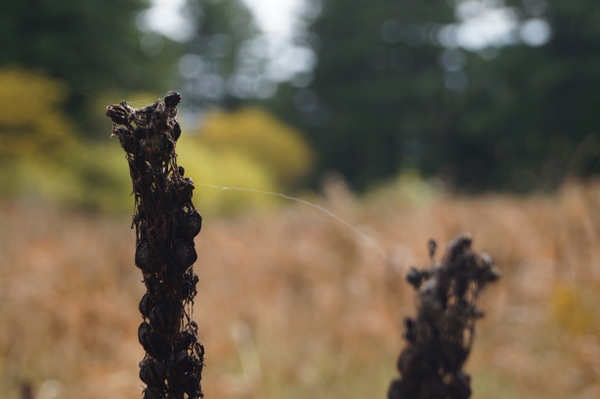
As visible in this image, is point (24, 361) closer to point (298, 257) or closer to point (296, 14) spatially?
point (298, 257)

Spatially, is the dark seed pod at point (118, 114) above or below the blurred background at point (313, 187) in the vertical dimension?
below

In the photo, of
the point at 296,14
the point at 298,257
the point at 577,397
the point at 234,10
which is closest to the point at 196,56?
the point at 234,10

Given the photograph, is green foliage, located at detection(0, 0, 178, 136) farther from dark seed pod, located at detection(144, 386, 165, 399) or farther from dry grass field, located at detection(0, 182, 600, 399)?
dark seed pod, located at detection(144, 386, 165, 399)

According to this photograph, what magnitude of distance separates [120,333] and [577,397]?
205 cm

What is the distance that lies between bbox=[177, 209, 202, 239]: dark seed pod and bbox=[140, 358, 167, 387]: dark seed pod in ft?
0.36

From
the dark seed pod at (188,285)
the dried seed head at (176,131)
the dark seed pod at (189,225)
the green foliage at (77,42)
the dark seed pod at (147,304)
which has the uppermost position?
the green foliage at (77,42)

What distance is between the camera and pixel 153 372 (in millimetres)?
488

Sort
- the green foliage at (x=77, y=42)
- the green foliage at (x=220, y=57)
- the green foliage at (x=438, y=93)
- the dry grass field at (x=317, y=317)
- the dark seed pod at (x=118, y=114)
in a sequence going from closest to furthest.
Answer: the dark seed pod at (x=118, y=114) < the dry grass field at (x=317, y=317) < the green foliage at (x=77, y=42) < the green foliage at (x=438, y=93) < the green foliage at (x=220, y=57)

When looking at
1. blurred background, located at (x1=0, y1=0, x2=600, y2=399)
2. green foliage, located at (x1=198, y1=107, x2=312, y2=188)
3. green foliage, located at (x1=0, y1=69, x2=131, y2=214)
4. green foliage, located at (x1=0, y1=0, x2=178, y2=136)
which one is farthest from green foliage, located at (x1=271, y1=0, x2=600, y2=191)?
green foliage, located at (x1=0, y1=0, x2=178, y2=136)

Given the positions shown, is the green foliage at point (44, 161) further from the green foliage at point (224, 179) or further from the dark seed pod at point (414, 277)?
the dark seed pod at point (414, 277)

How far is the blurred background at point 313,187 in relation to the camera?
8.85 feet

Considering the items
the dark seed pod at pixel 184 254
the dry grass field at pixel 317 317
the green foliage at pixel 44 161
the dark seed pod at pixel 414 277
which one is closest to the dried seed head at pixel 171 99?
the dark seed pod at pixel 184 254

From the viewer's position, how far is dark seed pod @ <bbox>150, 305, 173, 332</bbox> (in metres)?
0.48

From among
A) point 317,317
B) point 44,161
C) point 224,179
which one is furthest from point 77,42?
point 317,317
